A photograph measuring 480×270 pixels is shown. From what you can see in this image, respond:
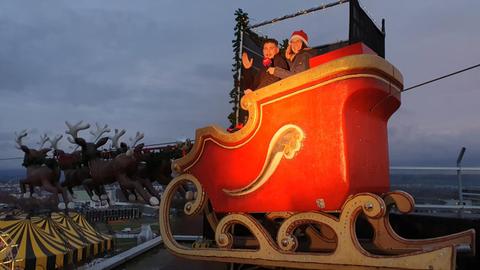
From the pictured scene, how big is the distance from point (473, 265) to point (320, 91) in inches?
91.2

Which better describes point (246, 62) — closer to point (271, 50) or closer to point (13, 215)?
point (271, 50)

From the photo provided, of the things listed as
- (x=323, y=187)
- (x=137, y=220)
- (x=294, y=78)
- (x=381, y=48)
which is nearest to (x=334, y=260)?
(x=323, y=187)

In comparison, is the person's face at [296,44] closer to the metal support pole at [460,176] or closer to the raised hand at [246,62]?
the raised hand at [246,62]

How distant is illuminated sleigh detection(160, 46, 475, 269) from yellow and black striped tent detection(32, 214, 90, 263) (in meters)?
6.29

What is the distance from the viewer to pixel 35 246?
802cm

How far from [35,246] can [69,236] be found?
199 cm

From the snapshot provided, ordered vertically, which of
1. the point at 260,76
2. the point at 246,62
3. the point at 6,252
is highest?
the point at 246,62

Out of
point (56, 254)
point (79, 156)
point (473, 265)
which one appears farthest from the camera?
point (79, 156)

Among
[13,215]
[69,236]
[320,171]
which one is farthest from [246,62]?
[13,215]

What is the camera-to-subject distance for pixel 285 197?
11.8ft

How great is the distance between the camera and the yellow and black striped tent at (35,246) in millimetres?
7680

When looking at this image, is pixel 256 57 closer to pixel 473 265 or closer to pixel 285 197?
pixel 285 197

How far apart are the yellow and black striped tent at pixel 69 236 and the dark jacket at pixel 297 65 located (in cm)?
719

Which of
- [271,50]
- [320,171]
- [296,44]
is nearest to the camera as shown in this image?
[320,171]
